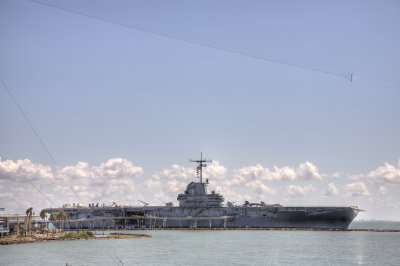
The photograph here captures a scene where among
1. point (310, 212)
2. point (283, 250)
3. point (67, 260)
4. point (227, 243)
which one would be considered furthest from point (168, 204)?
point (67, 260)

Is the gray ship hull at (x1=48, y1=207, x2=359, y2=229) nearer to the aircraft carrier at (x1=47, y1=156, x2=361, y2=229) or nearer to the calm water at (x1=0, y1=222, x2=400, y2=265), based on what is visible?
the aircraft carrier at (x1=47, y1=156, x2=361, y2=229)

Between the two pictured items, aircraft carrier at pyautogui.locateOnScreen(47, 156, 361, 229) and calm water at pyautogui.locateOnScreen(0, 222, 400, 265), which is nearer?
calm water at pyautogui.locateOnScreen(0, 222, 400, 265)

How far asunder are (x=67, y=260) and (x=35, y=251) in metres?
8.62

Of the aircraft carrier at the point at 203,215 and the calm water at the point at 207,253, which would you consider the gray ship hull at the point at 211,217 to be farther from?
the calm water at the point at 207,253

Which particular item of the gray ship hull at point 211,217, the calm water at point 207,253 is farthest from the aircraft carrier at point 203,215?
the calm water at point 207,253

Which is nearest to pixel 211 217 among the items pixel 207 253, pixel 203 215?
pixel 203 215

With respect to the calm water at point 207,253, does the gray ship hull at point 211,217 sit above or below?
above

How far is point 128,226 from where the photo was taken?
325ft

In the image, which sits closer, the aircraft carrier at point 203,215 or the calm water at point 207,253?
the calm water at point 207,253

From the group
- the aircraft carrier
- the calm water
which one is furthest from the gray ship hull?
the calm water

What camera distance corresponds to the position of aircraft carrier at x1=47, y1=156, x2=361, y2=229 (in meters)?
84.3

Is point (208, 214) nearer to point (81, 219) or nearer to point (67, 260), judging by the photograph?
point (81, 219)

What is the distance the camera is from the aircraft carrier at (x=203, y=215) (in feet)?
277

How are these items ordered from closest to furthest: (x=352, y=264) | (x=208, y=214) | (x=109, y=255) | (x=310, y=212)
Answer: (x=352, y=264) → (x=109, y=255) → (x=310, y=212) → (x=208, y=214)
